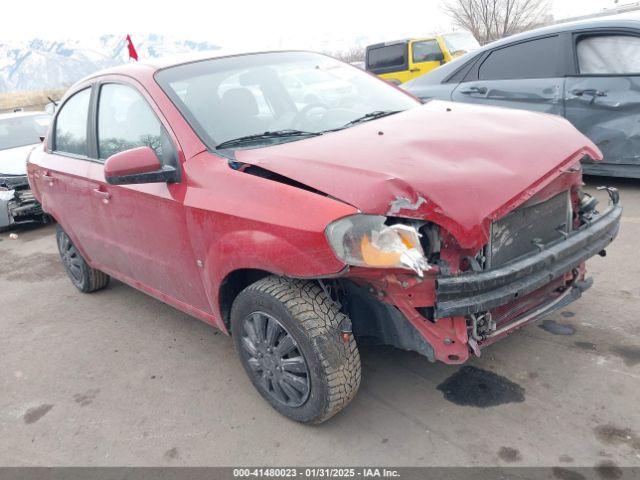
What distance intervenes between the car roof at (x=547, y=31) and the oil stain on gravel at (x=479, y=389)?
3.97m

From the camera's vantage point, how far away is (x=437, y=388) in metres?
2.95

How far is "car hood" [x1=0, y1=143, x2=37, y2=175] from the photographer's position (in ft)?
24.7

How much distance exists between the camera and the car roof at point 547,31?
532 cm

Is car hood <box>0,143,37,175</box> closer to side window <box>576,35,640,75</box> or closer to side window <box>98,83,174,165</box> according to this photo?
side window <box>98,83,174,165</box>

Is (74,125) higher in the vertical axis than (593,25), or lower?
lower

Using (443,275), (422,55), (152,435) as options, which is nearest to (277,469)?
(152,435)

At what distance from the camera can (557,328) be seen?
3346mm

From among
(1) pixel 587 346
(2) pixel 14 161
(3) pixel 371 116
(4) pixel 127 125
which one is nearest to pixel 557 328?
(1) pixel 587 346

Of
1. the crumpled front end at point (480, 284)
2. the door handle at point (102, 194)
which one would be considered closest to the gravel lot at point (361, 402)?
the crumpled front end at point (480, 284)

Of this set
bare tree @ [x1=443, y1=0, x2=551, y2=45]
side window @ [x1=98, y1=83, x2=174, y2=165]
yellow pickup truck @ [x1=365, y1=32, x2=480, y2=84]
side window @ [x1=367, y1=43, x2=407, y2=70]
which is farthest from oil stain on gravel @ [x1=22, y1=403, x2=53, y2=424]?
bare tree @ [x1=443, y1=0, x2=551, y2=45]

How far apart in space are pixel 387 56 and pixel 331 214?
13174 mm

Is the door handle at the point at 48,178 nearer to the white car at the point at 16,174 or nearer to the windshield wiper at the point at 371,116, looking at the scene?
the windshield wiper at the point at 371,116

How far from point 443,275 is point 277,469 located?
114 centimetres

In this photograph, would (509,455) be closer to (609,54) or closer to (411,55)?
(609,54)
